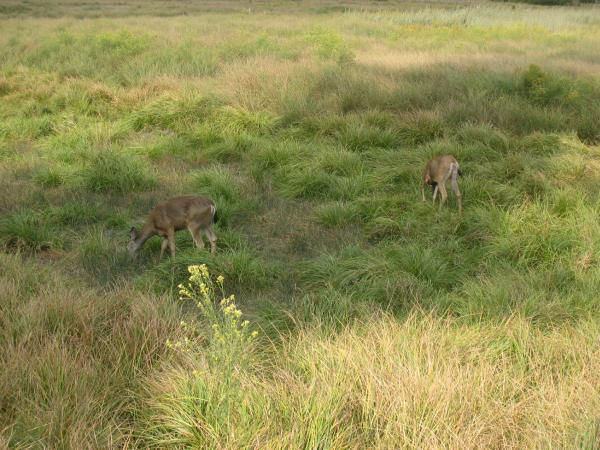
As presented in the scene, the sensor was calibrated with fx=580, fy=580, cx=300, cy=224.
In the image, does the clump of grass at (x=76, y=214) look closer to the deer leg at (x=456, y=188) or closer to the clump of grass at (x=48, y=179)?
the clump of grass at (x=48, y=179)

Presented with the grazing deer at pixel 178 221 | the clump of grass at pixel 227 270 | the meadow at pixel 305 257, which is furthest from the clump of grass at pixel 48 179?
the clump of grass at pixel 227 270

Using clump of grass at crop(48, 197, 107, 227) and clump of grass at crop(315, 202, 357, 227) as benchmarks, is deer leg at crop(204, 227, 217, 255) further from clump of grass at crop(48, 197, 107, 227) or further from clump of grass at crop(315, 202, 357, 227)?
clump of grass at crop(48, 197, 107, 227)

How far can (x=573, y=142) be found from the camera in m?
9.10

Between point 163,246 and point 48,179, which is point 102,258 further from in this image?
point 48,179

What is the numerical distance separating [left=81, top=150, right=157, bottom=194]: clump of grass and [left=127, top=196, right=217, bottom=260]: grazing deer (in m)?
2.13

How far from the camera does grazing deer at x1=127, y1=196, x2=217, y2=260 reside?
243 inches

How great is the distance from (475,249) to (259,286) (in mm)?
2342

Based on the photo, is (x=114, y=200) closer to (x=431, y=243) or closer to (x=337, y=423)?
(x=431, y=243)

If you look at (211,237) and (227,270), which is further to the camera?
(211,237)

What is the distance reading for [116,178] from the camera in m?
8.25

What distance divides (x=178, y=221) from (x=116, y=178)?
8.34ft

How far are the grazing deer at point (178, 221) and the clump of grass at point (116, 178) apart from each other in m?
2.13

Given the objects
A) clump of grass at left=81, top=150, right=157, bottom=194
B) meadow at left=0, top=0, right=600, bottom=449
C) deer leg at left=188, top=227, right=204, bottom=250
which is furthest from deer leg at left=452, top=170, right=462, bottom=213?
clump of grass at left=81, top=150, right=157, bottom=194

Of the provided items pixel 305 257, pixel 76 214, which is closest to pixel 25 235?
pixel 76 214
